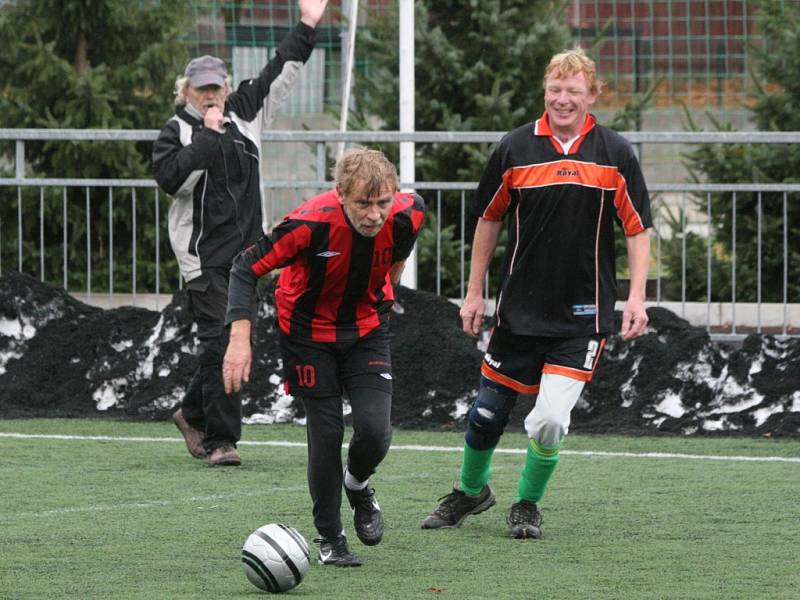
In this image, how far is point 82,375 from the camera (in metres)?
11.0

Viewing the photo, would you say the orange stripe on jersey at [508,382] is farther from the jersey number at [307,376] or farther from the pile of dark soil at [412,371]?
the pile of dark soil at [412,371]

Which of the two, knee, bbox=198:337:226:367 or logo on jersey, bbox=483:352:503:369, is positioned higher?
logo on jersey, bbox=483:352:503:369

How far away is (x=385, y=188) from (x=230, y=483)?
8.76 feet

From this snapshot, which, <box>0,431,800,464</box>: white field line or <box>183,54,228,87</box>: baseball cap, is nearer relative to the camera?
<box>183,54,228,87</box>: baseball cap

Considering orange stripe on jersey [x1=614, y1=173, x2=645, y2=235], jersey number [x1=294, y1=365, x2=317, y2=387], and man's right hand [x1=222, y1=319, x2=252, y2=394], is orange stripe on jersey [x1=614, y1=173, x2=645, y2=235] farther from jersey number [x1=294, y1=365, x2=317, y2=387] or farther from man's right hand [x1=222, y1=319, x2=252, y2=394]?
man's right hand [x1=222, y1=319, x2=252, y2=394]

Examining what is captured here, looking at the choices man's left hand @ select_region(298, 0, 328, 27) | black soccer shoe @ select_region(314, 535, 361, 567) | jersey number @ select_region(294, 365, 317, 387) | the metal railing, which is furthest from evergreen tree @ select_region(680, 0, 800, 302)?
black soccer shoe @ select_region(314, 535, 361, 567)

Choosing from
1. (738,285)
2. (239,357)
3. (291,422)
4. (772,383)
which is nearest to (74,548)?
(239,357)

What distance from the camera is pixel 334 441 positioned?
5.83m

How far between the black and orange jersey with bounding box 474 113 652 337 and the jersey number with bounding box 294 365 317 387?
3.28 feet

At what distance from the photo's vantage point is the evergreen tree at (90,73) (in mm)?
14586

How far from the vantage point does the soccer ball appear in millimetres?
5262

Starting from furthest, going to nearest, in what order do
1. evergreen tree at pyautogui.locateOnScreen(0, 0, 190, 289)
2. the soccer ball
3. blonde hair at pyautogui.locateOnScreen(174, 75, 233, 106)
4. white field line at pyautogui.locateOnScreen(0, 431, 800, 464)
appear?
evergreen tree at pyautogui.locateOnScreen(0, 0, 190, 289), white field line at pyautogui.locateOnScreen(0, 431, 800, 464), blonde hair at pyautogui.locateOnScreen(174, 75, 233, 106), the soccer ball

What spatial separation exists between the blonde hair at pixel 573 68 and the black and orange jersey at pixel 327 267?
0.84 meters

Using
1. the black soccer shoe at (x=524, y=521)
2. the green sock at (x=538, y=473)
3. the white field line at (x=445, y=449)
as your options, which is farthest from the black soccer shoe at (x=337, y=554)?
the white field line at (x=445, y=449)
